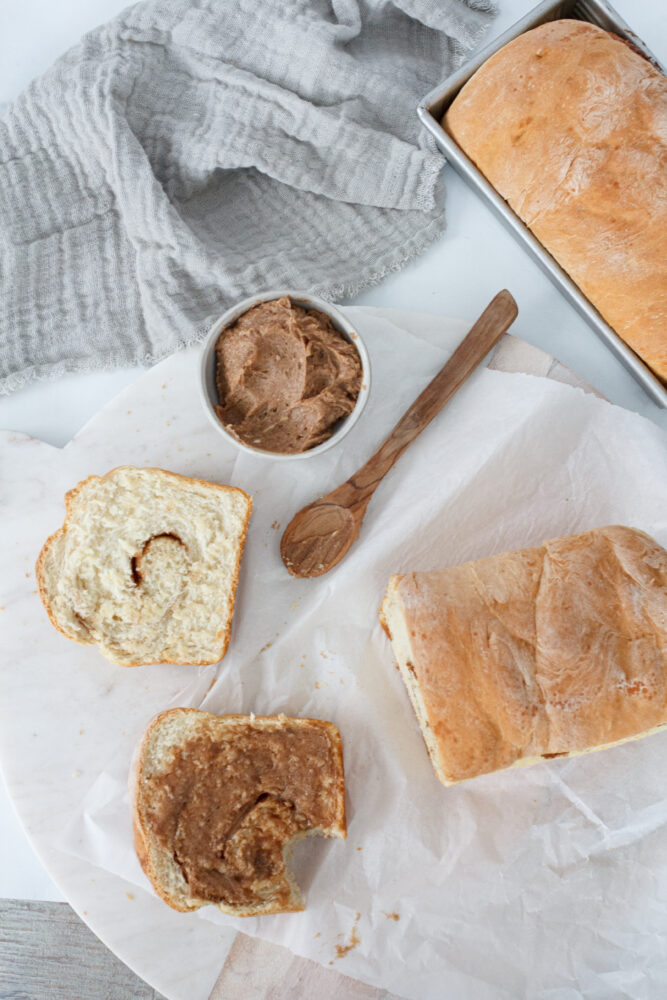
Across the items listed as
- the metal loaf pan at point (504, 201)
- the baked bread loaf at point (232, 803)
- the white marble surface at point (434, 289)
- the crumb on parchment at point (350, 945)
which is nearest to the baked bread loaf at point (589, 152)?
the metal loaf pan at point (504, 201)

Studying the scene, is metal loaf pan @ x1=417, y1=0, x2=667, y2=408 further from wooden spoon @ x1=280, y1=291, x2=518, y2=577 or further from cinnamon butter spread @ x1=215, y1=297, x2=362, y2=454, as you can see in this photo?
cinnamon butter spread @ x1=215, y1=297, x2=362, y2=454

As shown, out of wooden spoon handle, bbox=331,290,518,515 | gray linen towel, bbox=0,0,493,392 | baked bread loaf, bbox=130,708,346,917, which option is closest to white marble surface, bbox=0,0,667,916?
gray linen towel, bbox=0,0,493,392

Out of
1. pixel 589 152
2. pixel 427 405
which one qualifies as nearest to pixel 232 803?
pixel 427 405

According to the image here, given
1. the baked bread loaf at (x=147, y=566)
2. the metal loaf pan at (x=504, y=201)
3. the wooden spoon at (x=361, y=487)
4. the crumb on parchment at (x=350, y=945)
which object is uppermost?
the metal loaf pan at (x=504, y=201)

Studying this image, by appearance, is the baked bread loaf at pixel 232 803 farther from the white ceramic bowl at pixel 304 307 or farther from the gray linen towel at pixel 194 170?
the gray linen towel at pixel 194 170

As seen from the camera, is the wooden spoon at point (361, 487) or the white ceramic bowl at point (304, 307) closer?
the white ceramic bowl at point (304, 307)

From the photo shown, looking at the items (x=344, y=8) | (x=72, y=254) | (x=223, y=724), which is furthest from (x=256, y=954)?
(x=344, y=8)
